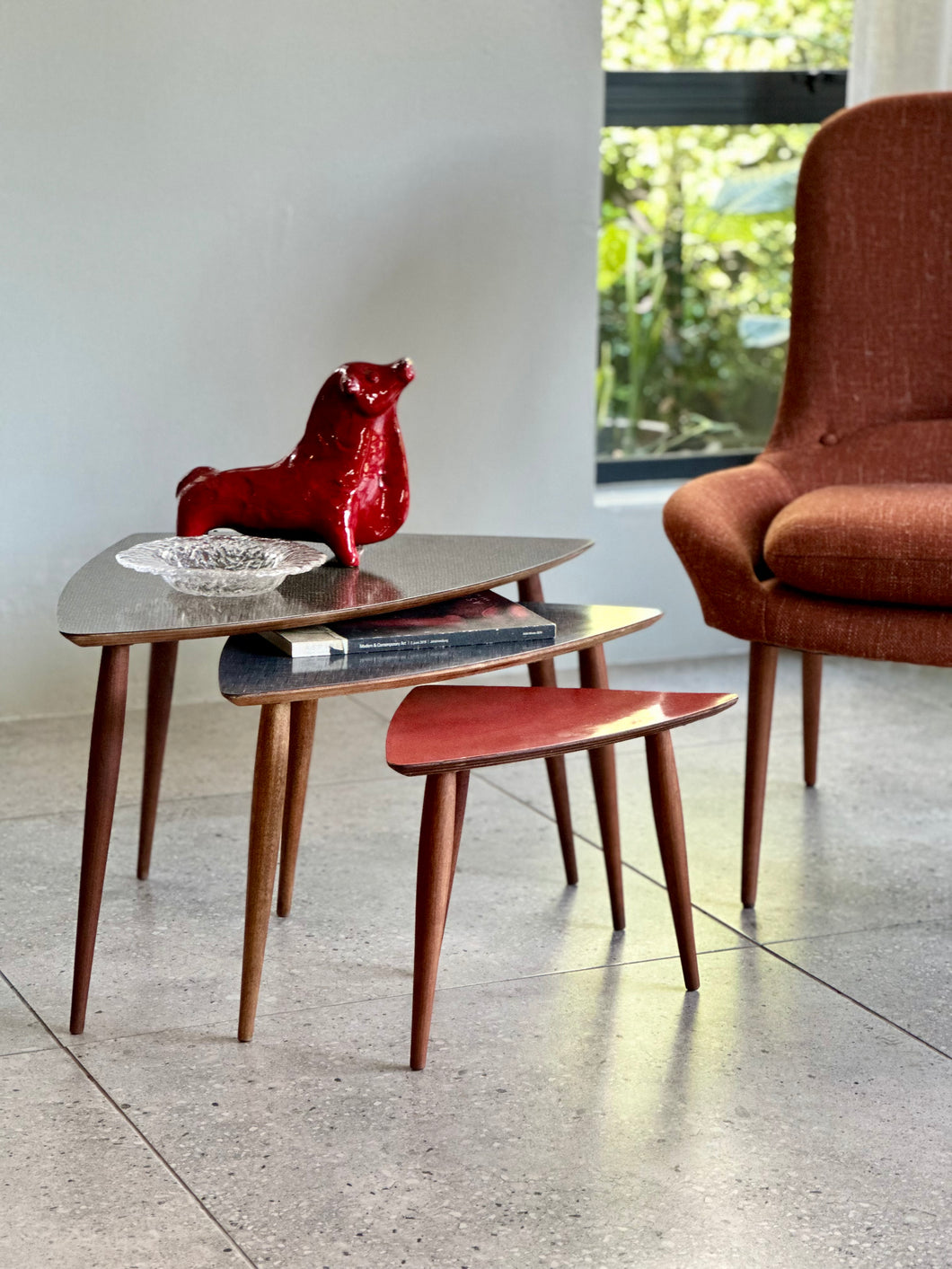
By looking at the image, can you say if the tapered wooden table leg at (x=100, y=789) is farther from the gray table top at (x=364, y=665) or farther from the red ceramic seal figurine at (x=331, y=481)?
the red ceramic seal figurine at (x=331, y=481)

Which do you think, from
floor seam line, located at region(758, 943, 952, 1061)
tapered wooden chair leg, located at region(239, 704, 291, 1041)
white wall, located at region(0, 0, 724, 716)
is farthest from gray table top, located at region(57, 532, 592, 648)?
white wall, located at region(0, 0, 724, 716)

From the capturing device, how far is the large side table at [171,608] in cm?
162

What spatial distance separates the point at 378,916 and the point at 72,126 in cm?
153

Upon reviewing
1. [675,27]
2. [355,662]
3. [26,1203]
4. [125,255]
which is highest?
[675,27]

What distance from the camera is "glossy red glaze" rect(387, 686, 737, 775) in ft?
5.11

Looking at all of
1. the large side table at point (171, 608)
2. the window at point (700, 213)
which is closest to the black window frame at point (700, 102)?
the window at point (700, 213)

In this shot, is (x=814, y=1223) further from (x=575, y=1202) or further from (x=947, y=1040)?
(x=947, y=1040)

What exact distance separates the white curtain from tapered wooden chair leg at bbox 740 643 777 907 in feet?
5.44

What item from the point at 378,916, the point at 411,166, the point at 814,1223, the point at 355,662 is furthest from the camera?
the point at 411,166

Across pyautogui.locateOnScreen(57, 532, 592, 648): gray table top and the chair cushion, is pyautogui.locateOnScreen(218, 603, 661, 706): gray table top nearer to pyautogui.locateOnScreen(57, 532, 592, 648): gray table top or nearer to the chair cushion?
pyautogui.locateOnScreen(57, 532, 592, 648): gray table top

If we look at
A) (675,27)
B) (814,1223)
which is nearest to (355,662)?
(814,1223)

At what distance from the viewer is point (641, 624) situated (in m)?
1.85

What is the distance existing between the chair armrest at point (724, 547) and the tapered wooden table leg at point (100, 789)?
823 mm

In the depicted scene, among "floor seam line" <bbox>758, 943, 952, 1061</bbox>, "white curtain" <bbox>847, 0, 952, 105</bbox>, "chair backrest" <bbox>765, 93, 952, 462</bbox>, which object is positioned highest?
"white curtain" <bbox>847, 0, 952, 105</bbox>
